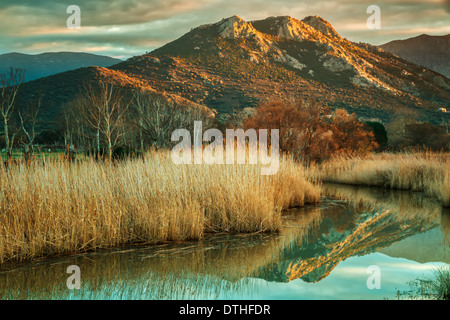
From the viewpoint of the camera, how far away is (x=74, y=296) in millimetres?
4840

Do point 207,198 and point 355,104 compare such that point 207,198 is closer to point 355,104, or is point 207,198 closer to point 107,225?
point 107,225

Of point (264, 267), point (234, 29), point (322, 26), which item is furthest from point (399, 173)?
point (322, 26)

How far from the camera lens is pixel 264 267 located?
620 cm

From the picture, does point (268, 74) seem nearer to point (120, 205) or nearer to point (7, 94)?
point (7, 94)

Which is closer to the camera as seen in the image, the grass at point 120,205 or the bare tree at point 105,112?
the grass at point 120,205

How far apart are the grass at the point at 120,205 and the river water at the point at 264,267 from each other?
0.26 meters

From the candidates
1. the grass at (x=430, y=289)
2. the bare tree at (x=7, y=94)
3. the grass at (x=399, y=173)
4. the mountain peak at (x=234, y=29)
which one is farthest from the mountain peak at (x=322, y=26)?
the grass at (x=430, y=289)

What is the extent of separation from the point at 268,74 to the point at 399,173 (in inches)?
2200

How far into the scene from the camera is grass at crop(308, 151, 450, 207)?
42.2 feet

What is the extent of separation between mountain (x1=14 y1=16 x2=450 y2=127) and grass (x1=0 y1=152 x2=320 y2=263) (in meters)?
36.9

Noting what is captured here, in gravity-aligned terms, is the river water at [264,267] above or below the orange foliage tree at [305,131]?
below

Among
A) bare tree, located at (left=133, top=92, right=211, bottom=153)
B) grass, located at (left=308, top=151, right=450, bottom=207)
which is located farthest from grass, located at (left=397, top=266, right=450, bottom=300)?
bare tree, located at (left=133, top=92, right=211, bottom=153)

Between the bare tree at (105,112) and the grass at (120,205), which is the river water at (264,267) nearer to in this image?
the grass at (120,205)

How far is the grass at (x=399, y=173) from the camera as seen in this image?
42.2 ft
